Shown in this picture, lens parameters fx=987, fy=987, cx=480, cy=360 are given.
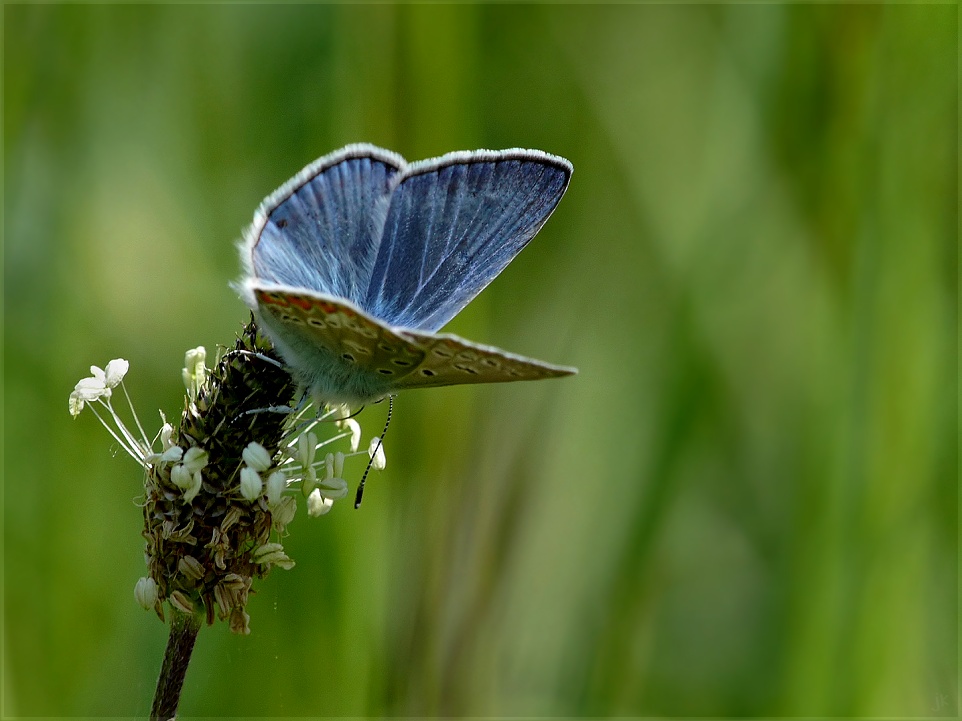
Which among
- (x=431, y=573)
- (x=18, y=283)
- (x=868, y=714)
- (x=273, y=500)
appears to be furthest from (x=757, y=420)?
(x=18, y=283)

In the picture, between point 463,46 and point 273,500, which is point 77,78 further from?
point 273,500

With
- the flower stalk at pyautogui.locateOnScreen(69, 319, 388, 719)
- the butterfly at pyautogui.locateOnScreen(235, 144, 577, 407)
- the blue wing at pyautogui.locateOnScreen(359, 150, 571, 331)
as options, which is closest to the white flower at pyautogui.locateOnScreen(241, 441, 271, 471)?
the flower stalk at pyautogui.locateOnScreen(69, 319, 388, 719)

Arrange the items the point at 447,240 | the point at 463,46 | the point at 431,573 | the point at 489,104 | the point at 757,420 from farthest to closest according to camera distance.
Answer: the point at 489,104, the point at 757,420, the point at 463,46, the point at 431,573, the point at 447,240

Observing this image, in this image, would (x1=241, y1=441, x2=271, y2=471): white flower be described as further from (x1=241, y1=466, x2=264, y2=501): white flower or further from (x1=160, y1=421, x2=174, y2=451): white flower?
(x1=160, y1=421, x2=174, y2=451): white flower

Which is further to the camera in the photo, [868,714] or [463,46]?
[463,46]

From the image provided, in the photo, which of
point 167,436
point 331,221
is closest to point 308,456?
point 167,436

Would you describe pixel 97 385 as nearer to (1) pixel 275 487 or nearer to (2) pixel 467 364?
(1) pixel 275 487
